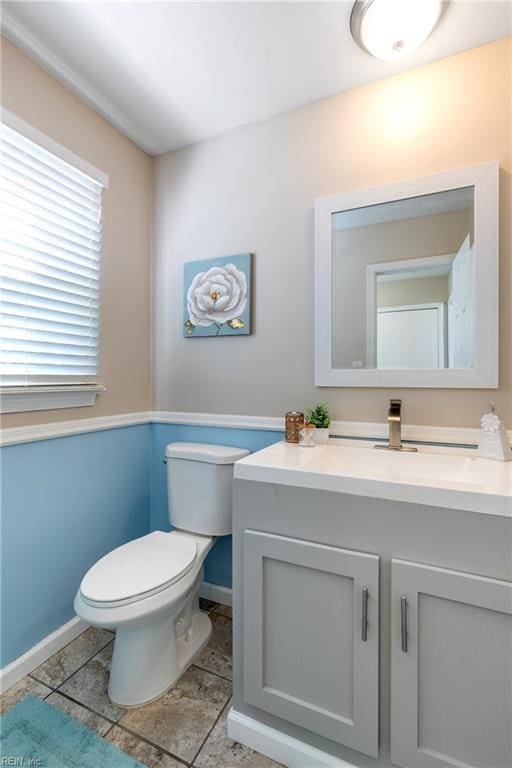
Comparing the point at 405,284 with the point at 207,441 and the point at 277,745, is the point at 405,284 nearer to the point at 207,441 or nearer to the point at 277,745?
the point at 207,441

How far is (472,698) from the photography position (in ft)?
2.86

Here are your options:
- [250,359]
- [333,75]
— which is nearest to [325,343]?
[250,359]

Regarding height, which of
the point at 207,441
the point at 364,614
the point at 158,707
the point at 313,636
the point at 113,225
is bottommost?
the point at 158,707

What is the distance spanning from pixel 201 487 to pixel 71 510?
576 mm

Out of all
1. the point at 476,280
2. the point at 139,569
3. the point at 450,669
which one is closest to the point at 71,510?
the point at 139,569

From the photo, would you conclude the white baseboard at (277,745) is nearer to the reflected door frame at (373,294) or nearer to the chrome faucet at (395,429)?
the chrome faucet at (395,429)

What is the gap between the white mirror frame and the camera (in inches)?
50.8

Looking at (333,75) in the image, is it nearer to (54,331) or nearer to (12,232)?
(12,232)

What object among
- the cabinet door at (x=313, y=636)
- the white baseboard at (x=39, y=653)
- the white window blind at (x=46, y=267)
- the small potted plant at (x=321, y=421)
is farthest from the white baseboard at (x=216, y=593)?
the white window blind at (x=46, y=267)

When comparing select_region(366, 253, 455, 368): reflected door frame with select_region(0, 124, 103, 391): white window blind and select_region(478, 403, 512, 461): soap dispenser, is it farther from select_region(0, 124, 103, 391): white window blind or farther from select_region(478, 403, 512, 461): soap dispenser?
select_region(0, 124, 103, 391): white window blind

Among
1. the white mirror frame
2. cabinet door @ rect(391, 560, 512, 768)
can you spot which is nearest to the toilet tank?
the white mirror frame

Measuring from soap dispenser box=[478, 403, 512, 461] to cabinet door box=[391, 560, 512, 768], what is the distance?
0.51 m

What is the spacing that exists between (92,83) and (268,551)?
201 cm

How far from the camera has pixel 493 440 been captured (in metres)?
1.23
